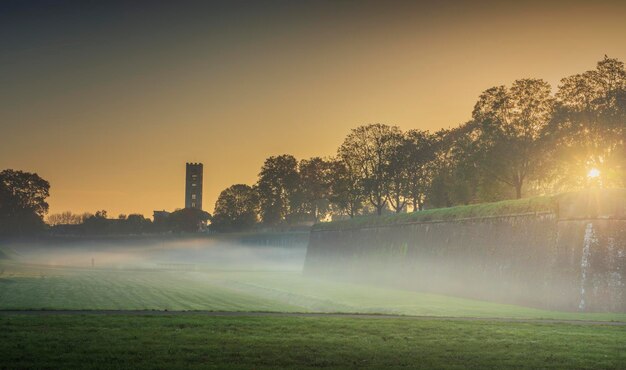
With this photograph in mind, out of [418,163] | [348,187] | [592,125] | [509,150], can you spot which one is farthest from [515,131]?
[348,187]

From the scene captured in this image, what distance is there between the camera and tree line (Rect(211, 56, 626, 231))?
6059 centimetres

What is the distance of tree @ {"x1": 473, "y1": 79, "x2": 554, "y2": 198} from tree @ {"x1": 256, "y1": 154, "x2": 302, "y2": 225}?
72.6 meters

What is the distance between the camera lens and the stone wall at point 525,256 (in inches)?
1379

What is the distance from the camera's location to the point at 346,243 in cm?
7462

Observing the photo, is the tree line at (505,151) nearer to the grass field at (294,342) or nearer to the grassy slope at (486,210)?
the grassy slope at (486,210)

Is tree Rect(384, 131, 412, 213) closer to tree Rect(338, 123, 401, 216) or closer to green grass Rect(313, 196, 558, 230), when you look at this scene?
tree Rect(338, 123, 401, 216)

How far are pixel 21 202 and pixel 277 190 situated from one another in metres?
56.6

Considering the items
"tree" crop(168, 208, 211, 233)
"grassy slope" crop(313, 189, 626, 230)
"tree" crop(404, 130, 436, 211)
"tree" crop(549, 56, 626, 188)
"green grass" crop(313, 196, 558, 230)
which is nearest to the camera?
"grassy slope" crop(313, 189, 626, 230)

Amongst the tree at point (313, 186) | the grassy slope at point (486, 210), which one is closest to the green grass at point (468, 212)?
the grassy slope at point (486, 210)

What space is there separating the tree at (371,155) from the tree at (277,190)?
4415cm

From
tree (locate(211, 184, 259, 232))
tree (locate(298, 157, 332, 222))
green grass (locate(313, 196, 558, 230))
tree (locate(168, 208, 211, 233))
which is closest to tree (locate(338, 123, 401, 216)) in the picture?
green grass (locate(313, 196, 558, 230))

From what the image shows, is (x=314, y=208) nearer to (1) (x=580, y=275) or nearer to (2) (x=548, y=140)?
(2) (x=548, y=140)

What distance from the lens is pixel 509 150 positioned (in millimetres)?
65500

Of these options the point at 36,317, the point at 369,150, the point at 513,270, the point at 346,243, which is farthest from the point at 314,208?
the point at 36,317
